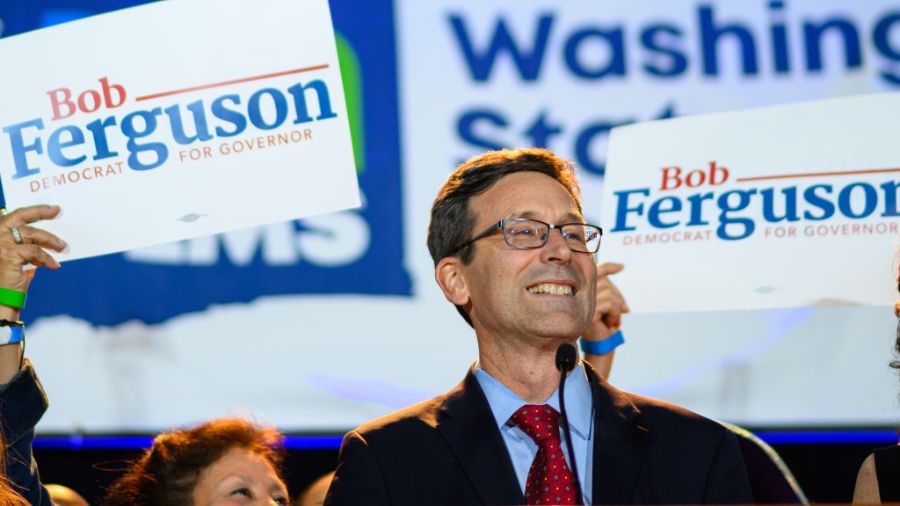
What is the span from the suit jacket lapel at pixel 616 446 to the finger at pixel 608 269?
68 centimetres

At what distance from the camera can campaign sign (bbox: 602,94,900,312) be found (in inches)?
114

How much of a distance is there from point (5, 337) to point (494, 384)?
1.01 m

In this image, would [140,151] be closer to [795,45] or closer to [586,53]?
[586,53]

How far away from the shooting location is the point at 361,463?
2041mm

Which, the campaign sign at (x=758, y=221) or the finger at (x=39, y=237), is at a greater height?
the finger at (x=39, y=237)

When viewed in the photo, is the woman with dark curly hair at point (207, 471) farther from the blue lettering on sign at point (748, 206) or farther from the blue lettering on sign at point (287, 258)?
the blue lettering on sign at point (748, 206)

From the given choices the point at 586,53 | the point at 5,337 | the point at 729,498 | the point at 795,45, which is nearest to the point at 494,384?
the point at 729,498

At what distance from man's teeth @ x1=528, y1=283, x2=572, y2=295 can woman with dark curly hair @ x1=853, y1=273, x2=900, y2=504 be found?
0.69 m

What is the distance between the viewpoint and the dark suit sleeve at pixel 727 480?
2020mm

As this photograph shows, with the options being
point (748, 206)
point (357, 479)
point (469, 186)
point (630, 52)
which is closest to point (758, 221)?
point (748, 206)

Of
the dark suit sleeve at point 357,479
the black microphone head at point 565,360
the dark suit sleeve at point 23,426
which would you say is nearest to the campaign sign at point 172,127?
the dark suit sleeve at point 23,426

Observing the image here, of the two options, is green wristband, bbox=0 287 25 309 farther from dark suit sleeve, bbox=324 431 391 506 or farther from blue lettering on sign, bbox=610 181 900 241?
blue lettering on sign, bbox=610 181 900 241

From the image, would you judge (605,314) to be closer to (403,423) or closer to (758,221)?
(758,221)

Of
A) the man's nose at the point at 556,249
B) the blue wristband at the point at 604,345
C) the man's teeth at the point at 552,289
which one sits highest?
the man's nose at the point at 556,249
